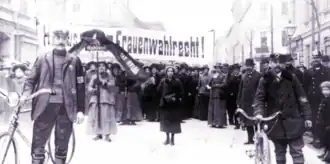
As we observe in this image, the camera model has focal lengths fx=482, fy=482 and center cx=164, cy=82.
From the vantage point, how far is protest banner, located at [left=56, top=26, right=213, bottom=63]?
4555 millimetres

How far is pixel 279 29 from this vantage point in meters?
4.34

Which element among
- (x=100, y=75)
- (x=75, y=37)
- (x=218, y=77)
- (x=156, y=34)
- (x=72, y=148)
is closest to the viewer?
(x=72, y=148)

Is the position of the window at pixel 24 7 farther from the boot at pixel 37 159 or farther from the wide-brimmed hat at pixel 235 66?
the wide-brimmed hat at pixel 235 66

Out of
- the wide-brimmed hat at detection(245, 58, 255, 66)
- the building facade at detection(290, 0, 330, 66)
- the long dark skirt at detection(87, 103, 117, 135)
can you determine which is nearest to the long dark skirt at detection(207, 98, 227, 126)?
the long dark skirt at detection(87, 103, 117, 135)

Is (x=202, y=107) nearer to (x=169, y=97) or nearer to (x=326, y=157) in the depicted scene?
(x=169, y=97)

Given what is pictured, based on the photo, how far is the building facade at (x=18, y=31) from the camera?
156 inches

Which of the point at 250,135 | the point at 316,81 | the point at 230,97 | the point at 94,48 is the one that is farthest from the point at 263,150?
the point at 230,97

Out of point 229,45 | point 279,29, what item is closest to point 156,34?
point 229,45

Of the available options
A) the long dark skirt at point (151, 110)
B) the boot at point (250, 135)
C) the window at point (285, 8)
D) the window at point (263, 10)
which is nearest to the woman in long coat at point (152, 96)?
the long dark skirt at point (151, 110)

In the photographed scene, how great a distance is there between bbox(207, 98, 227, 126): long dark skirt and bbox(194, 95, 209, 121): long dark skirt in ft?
0.63

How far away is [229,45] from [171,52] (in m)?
0.60

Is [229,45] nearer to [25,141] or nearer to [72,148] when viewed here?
[72,148]

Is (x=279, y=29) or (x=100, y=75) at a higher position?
(x=279, y=29)

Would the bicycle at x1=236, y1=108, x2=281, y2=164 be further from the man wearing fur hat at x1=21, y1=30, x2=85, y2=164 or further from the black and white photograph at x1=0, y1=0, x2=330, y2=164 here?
the man wearing fur hat at x1=21, y1=30, x2=85, y2=164
